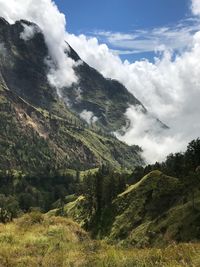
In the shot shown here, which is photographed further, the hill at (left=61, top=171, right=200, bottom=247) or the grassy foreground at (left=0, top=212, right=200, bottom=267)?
the hill at (left=61, top=171, right=200, bottom=247)

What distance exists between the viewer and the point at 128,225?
129 m

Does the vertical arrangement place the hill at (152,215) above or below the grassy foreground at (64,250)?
above

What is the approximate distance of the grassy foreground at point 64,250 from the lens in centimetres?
1723

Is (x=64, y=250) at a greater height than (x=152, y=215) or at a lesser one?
lesser

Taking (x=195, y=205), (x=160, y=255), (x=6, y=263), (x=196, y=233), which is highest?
(x=195, y=205)

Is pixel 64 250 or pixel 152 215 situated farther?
pixel 152 215

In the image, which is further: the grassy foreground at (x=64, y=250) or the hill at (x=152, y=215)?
the hill at (x=152, y=215)

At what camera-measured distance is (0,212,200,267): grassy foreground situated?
1723 centimetres

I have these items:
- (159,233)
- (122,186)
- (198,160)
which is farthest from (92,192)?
(159,233)

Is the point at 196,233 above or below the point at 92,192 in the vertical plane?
below

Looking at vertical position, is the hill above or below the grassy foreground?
above

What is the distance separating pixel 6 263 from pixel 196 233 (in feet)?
240

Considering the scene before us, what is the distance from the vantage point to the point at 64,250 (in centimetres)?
2184

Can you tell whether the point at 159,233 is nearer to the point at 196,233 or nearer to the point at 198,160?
the point at 196,233
